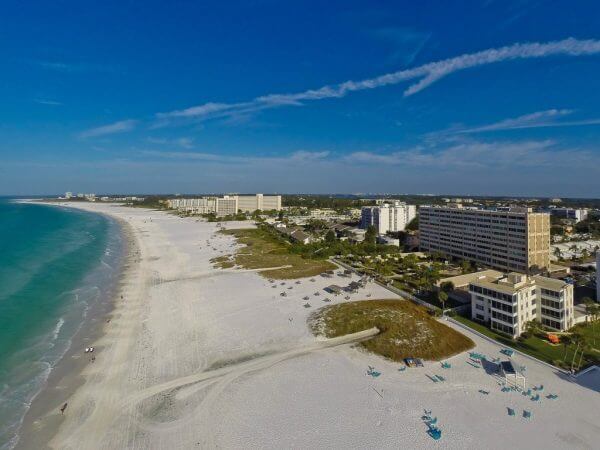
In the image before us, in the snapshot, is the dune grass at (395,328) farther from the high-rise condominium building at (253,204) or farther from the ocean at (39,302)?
the high-rise condominium building at (253,204)

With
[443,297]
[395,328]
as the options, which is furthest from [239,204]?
[395,328]

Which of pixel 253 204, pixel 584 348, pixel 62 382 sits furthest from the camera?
pixel 253 204

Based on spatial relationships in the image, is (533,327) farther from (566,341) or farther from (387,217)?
(387,217)

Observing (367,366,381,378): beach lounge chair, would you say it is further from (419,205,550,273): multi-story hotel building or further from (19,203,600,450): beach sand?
(419,205,550,273): multi-story hotel building

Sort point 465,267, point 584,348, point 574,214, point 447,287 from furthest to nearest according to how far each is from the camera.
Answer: point 574,214 < point 465,267 < point 447,287 < point 584,348

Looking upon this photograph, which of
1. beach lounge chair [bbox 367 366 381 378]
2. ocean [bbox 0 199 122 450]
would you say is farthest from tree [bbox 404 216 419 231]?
beach lounge chair [bbox 367 366 381 378]

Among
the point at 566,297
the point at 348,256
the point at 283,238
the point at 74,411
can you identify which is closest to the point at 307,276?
the point at 348,256
